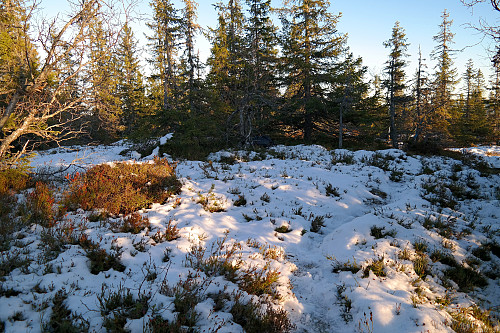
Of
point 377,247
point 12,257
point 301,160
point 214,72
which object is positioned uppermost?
point 214,72

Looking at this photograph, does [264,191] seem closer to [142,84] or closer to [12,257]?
[12,257]

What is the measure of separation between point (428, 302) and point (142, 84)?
1251 inches

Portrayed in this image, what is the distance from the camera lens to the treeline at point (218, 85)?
5801mm

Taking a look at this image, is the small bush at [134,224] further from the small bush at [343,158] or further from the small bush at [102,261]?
the small bush at [343,158]

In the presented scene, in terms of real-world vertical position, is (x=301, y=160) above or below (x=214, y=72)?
below

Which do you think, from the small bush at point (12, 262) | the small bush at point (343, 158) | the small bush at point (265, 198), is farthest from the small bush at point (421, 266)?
the small bush at point (343, 158)

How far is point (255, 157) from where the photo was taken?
12867 millimetres

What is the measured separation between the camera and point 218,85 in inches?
578

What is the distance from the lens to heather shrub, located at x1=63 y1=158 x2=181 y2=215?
5820mm

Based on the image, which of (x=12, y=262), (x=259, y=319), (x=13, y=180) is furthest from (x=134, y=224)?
(x=13, y=180)

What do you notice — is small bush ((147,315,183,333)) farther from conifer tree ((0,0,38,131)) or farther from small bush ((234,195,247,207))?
conifer tree ((0,0,38,131))

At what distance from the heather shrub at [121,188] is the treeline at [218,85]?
1.59 metres

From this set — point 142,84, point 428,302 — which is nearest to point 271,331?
point 428,302

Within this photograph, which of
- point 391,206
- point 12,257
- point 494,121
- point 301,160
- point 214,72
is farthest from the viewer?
point 494,121
